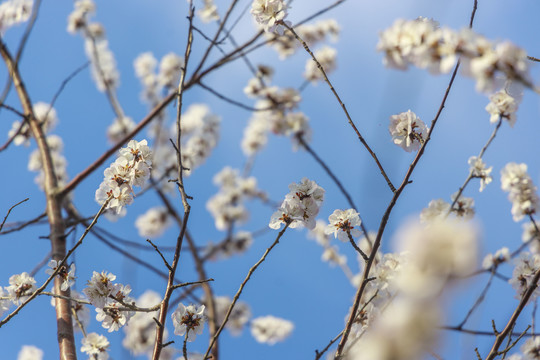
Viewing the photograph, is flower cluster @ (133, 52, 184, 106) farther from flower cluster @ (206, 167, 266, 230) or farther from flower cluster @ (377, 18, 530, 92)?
flower cluster @ (377, 18, 530, 92)

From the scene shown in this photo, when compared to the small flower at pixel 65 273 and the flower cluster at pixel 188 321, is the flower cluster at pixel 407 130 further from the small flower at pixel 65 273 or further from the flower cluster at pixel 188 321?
the small flower at pixel 65 273

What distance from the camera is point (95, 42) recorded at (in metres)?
5.87

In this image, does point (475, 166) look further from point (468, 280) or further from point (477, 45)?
point (468, 280)

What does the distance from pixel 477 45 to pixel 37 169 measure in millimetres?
5736

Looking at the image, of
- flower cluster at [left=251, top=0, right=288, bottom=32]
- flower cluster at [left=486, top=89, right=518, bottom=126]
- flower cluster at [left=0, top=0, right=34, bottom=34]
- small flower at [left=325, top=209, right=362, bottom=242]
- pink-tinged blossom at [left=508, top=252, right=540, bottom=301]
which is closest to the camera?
small flower at [left=325, top=209, right=362, bottom=242]

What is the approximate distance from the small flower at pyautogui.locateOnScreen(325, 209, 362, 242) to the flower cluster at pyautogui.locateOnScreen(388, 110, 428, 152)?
391mm

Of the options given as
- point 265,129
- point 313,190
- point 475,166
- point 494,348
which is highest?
point 265,129

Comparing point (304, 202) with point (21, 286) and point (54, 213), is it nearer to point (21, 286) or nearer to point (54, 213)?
point (21, 286)

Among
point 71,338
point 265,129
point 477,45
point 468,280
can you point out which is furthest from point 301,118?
point 468,280

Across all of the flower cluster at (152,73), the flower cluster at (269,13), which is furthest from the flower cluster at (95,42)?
the flower cluster at (269,13)

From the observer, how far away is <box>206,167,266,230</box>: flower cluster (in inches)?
280

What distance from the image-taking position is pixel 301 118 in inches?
206

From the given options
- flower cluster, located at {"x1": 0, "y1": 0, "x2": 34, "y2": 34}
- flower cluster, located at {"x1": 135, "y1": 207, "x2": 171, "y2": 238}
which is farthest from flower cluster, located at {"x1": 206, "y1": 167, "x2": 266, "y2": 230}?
flower cluster, located at {"x1": 0, "y1": 0, "x2": 34, "y2": 34}

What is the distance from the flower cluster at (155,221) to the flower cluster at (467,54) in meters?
6.06
